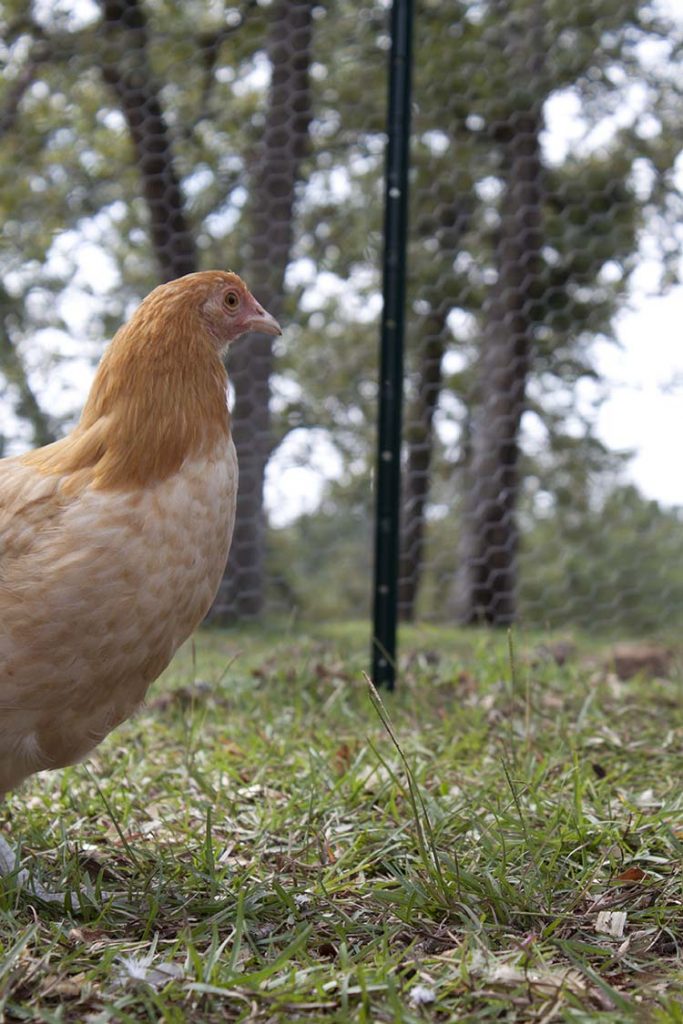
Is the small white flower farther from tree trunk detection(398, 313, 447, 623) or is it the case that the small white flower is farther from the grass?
tree trunk detection(398, 313, 447, 623)

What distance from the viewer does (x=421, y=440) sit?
4785 mm

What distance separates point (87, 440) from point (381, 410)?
3.95ft

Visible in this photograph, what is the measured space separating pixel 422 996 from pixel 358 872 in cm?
34

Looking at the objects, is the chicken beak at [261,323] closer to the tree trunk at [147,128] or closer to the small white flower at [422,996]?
the small white flower at [422,996]

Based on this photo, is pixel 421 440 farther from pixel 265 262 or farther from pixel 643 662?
pixel 643 662

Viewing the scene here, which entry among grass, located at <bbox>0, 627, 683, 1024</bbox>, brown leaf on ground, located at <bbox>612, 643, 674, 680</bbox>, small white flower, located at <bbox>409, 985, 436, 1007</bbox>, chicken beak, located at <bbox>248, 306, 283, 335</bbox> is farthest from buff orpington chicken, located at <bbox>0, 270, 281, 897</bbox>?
brown leaf on ground, located at <bbox>612, 643, 674, 680</bbox>

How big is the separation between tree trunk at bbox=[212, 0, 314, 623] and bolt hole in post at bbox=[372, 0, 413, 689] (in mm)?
1501

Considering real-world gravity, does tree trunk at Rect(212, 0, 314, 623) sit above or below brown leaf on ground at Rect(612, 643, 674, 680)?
above

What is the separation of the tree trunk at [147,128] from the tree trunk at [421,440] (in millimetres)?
1262

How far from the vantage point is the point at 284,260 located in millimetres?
4105

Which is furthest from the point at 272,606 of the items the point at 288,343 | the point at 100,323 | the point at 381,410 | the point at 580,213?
the point at 381,410

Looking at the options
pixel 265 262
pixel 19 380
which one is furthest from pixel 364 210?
pixel 19 380

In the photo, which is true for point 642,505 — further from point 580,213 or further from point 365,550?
point 365,550

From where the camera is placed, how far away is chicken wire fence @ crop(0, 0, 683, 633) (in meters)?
3.88
